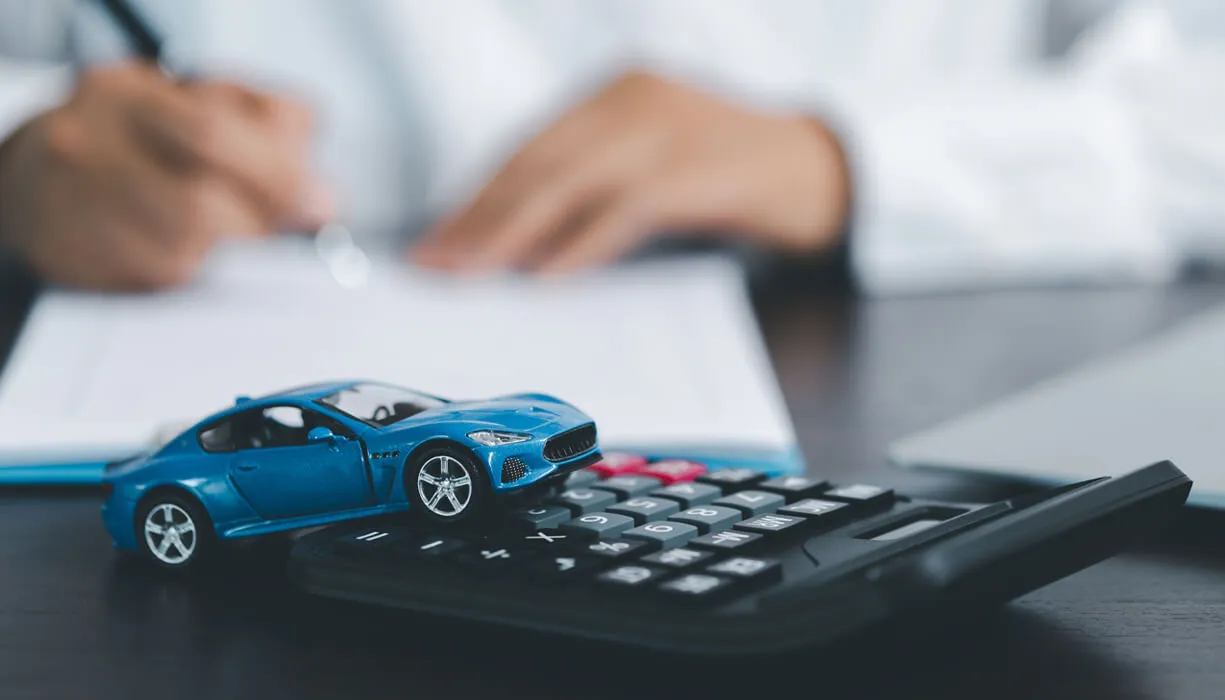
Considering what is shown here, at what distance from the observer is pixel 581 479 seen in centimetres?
29

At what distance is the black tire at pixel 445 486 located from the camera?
0.24 m

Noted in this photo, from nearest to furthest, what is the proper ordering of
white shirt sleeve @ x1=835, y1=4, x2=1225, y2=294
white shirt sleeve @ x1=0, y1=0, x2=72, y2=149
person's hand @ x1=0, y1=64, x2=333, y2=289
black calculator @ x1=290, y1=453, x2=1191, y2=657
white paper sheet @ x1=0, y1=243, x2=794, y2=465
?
1. black calculator @ x1=290, y1=453, x2=1191, y2=657
2. white paper sheet @ x1=0, y1=243, x2=794, y2=465
3. person's hand @ x1=0, y1=64, x2=333, y2=289
4. white shirt sleeve @ x1=835, y1=4, x2=1225, y2=294
5. white shirt sleeve @ x1=0, y1=0, x2=72, y2=149

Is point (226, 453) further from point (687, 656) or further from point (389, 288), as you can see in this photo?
point (389, 288)

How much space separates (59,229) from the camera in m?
0.74

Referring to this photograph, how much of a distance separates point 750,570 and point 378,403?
96 millimetres

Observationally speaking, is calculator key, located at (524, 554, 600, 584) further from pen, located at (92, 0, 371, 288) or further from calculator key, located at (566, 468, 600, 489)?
pen, located at (92, 0, 371, 288)

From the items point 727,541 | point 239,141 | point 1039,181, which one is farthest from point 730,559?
point 1039,181

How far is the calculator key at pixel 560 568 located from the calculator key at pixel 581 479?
56 millimetres

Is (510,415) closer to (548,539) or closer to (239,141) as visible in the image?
(548,539)

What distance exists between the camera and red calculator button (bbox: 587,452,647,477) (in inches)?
11.5

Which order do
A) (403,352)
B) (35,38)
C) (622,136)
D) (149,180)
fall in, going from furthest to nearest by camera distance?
(35,38) → (622,136) → (149,180) → (403,352)

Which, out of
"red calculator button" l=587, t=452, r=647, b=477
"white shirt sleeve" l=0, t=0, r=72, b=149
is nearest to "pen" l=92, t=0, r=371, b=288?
"white shirt sleeve" l=0, t=0, r=72, b=149

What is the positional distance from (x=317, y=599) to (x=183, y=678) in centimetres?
3

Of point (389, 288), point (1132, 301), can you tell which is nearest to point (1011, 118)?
point (1132, 301)
